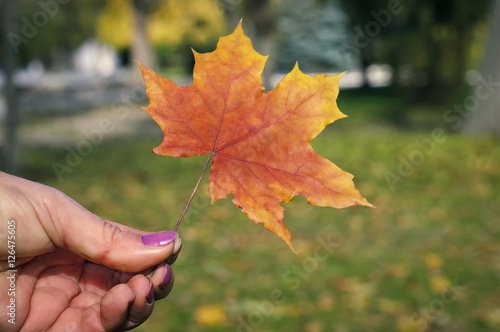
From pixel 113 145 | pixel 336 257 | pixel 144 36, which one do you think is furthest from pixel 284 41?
pixel 336 257

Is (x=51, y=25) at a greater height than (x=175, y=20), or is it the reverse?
(x=175, y=20)

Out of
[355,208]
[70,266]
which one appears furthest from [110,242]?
[355,208]
